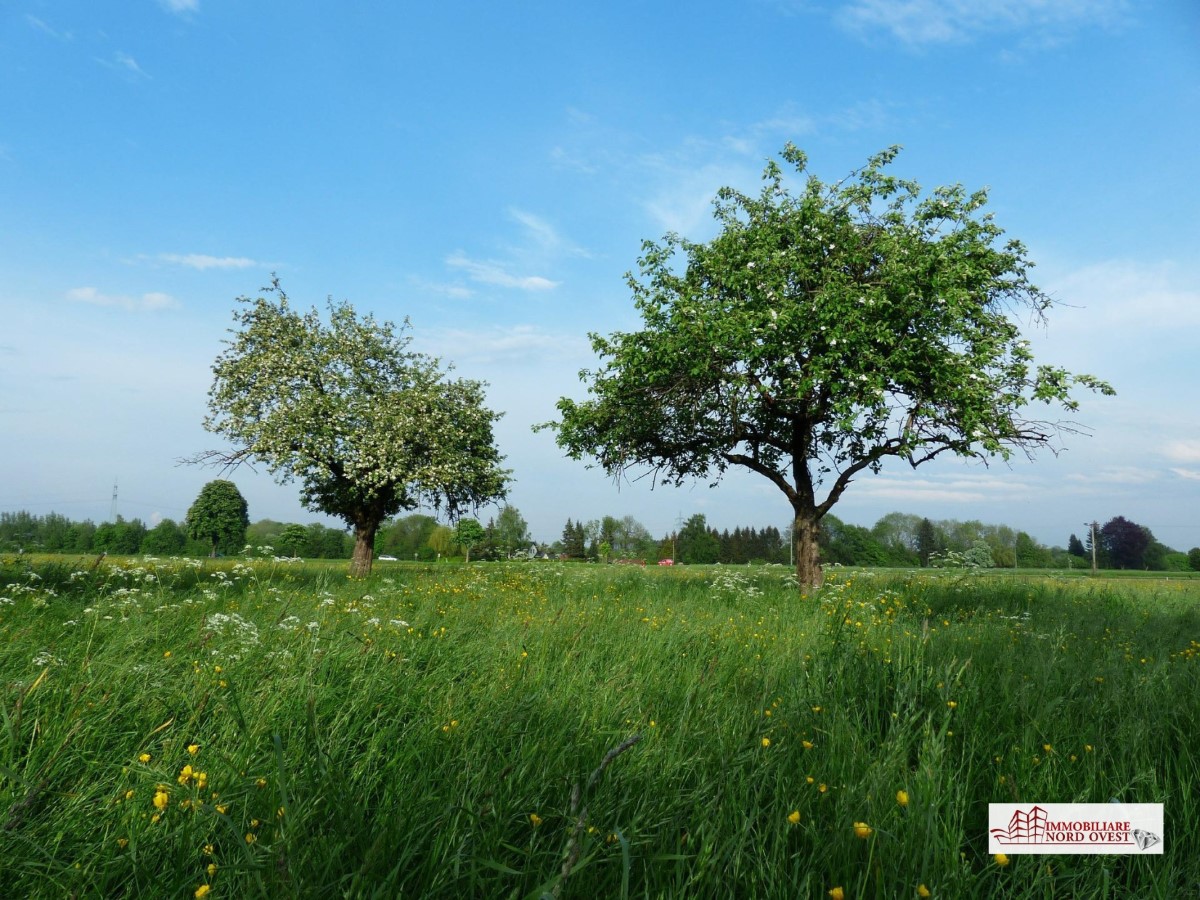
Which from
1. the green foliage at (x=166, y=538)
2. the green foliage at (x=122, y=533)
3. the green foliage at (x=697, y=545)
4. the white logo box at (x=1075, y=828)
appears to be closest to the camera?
the white logo box at (x=1075, y=828)

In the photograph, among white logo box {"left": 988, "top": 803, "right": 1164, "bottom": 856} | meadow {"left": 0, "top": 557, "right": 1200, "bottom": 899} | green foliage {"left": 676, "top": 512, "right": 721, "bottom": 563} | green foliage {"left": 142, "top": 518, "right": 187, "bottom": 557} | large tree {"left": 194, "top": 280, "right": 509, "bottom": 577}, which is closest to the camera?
meadow {"left": 0, "top": 557, "right": 1200, "bottom": 899}

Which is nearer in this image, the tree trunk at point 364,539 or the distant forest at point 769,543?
the tree trunk at point 364,539

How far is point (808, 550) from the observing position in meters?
16.7

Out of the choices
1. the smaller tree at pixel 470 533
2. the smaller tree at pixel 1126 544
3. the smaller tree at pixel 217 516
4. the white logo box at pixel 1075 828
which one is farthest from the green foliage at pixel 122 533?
the smaller tree at pixel 1126 544

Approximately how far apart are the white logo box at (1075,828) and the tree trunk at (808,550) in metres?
12.9

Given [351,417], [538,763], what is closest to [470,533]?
[351,417]

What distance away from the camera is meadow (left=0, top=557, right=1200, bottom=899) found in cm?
236

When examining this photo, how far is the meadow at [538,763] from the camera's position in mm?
2359

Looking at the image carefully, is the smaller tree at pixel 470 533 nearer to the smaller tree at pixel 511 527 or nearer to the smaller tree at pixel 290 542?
the smaller tree at pixel 511 527

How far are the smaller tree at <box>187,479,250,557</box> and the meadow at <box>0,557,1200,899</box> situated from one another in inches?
4084

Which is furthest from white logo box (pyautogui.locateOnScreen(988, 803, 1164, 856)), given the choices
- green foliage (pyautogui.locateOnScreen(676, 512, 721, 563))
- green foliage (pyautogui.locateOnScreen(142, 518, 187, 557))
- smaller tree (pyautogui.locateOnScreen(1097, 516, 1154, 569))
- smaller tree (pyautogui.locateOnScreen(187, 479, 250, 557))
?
smaller tree (pyautogui.locateOnScreen(1097, 516, 1154, 569))

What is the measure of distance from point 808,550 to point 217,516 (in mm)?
100885

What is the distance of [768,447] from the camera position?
18.6m

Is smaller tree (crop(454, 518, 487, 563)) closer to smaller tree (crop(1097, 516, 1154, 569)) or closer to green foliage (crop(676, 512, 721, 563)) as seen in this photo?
green foliage (crop(676, 512, 721, 563))
